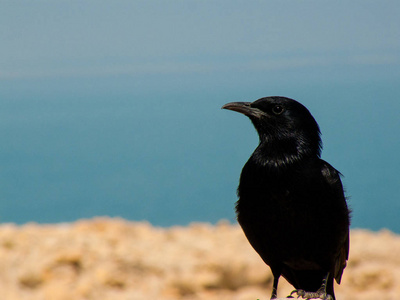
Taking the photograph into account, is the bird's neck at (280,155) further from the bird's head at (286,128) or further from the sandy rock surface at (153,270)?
the sandy rock surface at (153,270)

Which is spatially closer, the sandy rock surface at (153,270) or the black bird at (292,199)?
the black bird at (292,199)

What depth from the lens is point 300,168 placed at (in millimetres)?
4371

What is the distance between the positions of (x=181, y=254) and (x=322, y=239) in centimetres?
569

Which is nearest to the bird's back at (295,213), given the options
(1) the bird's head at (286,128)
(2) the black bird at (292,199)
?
(2) the black bird at (292,199)

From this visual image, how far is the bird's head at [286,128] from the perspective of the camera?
4523 millimetres

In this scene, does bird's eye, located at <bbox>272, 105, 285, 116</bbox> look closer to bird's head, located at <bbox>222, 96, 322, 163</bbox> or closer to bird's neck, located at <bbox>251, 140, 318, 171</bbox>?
bird's head, located at <bbox>222, 96, 322, 163</bbox>

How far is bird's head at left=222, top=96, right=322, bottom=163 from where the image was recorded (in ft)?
14.8

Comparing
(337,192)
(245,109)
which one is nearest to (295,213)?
(337,192)

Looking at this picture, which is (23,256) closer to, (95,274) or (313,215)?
(95,274)

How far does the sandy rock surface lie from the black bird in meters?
4.44

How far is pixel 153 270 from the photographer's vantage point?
30.3 feet

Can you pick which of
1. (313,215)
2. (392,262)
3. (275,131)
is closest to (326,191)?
(313,215)

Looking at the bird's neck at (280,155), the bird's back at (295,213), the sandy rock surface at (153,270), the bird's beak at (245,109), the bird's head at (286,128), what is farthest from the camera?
the sandy rock surface at (153,270)

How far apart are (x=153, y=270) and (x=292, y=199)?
546 cm
